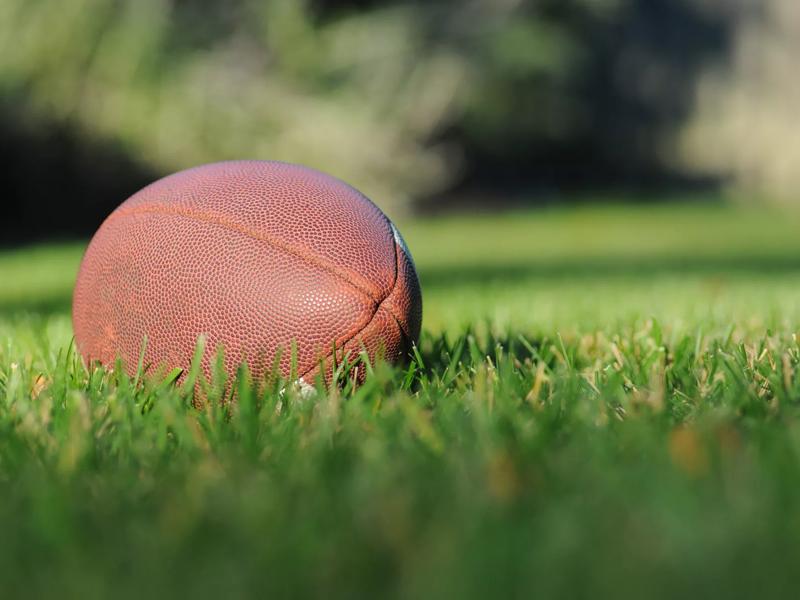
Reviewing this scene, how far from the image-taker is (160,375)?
8.53ft

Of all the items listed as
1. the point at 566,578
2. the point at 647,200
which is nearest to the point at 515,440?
the point at 566,578

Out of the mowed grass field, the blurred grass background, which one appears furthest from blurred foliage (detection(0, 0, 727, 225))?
the mowed grass field

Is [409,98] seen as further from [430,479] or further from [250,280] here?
[430,479]

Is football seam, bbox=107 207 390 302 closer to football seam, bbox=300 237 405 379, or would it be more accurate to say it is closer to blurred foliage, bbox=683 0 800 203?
football seam, bbox=300 237 405 379

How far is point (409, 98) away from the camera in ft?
42.5

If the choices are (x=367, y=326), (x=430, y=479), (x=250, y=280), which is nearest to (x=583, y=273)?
(x=367, y=326)

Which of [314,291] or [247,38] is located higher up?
[314,291]

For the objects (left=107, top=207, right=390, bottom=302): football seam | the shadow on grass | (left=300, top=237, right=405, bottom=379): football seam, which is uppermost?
(left=107, top=207, right=390, bottom=302): football seam

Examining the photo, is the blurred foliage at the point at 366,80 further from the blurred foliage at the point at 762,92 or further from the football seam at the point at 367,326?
the football seam at the point at 367,326

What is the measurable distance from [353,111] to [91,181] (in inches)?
121

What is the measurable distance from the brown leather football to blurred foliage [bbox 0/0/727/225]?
803 centimetres

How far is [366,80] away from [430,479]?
11.1 m

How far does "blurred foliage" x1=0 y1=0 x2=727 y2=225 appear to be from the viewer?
10.4 meters

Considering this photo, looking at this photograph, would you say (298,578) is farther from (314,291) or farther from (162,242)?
(162,242)
